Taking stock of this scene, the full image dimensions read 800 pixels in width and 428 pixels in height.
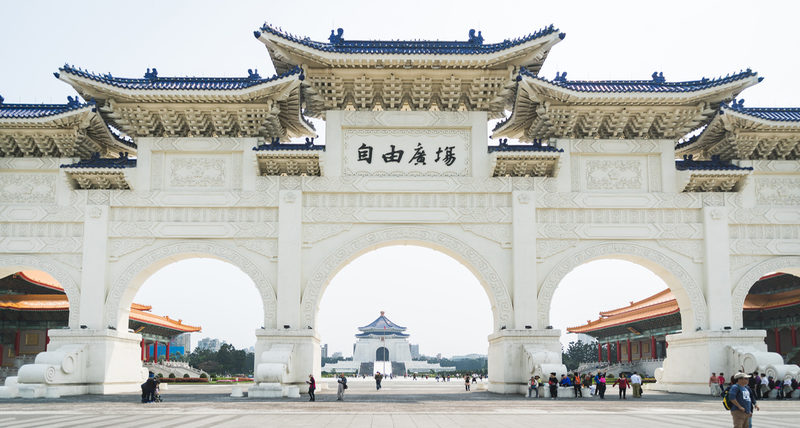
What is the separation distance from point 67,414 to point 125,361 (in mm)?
6739

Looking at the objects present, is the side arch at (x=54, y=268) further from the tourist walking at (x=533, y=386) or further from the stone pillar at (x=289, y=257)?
the tourist walking at (x=533, y=386)

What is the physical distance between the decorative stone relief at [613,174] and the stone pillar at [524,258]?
1.71 m

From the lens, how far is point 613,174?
19.9m

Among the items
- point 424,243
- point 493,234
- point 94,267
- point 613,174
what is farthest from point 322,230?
point 613,174

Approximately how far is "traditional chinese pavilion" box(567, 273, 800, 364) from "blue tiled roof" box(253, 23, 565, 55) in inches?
540

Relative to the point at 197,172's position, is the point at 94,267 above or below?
below

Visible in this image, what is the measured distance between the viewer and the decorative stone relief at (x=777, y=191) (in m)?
20.0

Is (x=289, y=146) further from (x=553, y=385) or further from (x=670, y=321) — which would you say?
(x=670, y=321)

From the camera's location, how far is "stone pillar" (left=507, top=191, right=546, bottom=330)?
1900 centimetres

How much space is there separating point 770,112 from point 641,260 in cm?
541

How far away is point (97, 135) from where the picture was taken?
67.2 ft

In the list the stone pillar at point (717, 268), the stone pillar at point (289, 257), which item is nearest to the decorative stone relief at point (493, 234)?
the stone pillar at point (289, 257)

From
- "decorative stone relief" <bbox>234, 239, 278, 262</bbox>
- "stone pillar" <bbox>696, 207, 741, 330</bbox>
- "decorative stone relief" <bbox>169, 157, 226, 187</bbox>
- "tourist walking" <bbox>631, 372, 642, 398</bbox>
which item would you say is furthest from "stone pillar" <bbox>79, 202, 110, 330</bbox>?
"stone pillar" <bbox>696, 207, 741, 330</bbox>

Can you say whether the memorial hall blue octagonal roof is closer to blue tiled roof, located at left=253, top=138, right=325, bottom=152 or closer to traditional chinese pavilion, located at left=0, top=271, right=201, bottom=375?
traditional chinese pavilion, located at left=0, top=271, right=201, bottom=375
